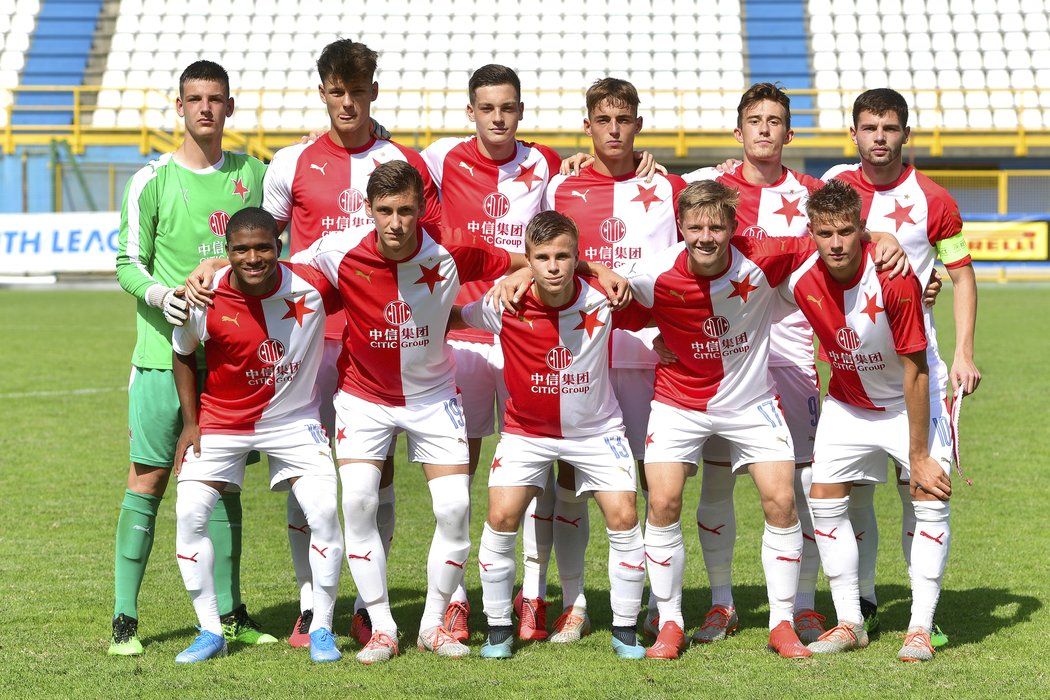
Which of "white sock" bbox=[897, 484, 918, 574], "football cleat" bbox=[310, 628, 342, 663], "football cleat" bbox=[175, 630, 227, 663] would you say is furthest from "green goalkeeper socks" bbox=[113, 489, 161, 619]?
"white sock" bbox=[897, 484, 918, 574]

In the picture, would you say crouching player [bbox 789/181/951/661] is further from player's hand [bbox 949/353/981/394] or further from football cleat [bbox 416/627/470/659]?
football cleat [bbox 416/627/470/659]

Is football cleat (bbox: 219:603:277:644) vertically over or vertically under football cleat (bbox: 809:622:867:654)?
over

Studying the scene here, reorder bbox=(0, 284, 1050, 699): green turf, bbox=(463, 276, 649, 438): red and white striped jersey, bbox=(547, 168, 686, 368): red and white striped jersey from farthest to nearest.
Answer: bbox=(547, 168, 686, 368): red and white striped jersey → bbox=(463, 276, 649, 438): red and white striped jersey → bbox=(0, 284, 1050, 699): green turf

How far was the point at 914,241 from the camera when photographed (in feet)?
15.1

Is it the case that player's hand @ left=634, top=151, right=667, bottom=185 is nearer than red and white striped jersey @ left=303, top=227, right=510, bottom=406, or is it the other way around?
red and white striped jersey @ left=303, top=227, right=510, bottom=406

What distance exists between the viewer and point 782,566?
4.38 m

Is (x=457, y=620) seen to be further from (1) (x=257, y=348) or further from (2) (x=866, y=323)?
(2) (x=866, y=323)

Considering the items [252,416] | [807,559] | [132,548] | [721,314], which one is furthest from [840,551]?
[132,548]

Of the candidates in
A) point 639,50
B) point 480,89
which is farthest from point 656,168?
point 639,50

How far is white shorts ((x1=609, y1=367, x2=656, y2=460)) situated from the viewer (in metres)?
4.82

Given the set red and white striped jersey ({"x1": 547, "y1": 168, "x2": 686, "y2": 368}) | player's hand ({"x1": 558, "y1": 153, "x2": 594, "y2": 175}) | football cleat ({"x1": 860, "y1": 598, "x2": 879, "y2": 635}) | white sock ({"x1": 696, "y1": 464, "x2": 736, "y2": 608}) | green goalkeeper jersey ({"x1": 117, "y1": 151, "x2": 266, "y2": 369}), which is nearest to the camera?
green goalkeeper jersey ({"x1": 117, "y1": 151, "x2": 266, "y2": 369})

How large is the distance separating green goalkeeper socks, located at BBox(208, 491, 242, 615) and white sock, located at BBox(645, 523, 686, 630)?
1.52 meters

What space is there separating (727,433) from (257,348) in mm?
1654

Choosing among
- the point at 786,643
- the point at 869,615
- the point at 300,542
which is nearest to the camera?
the point at 786,643
